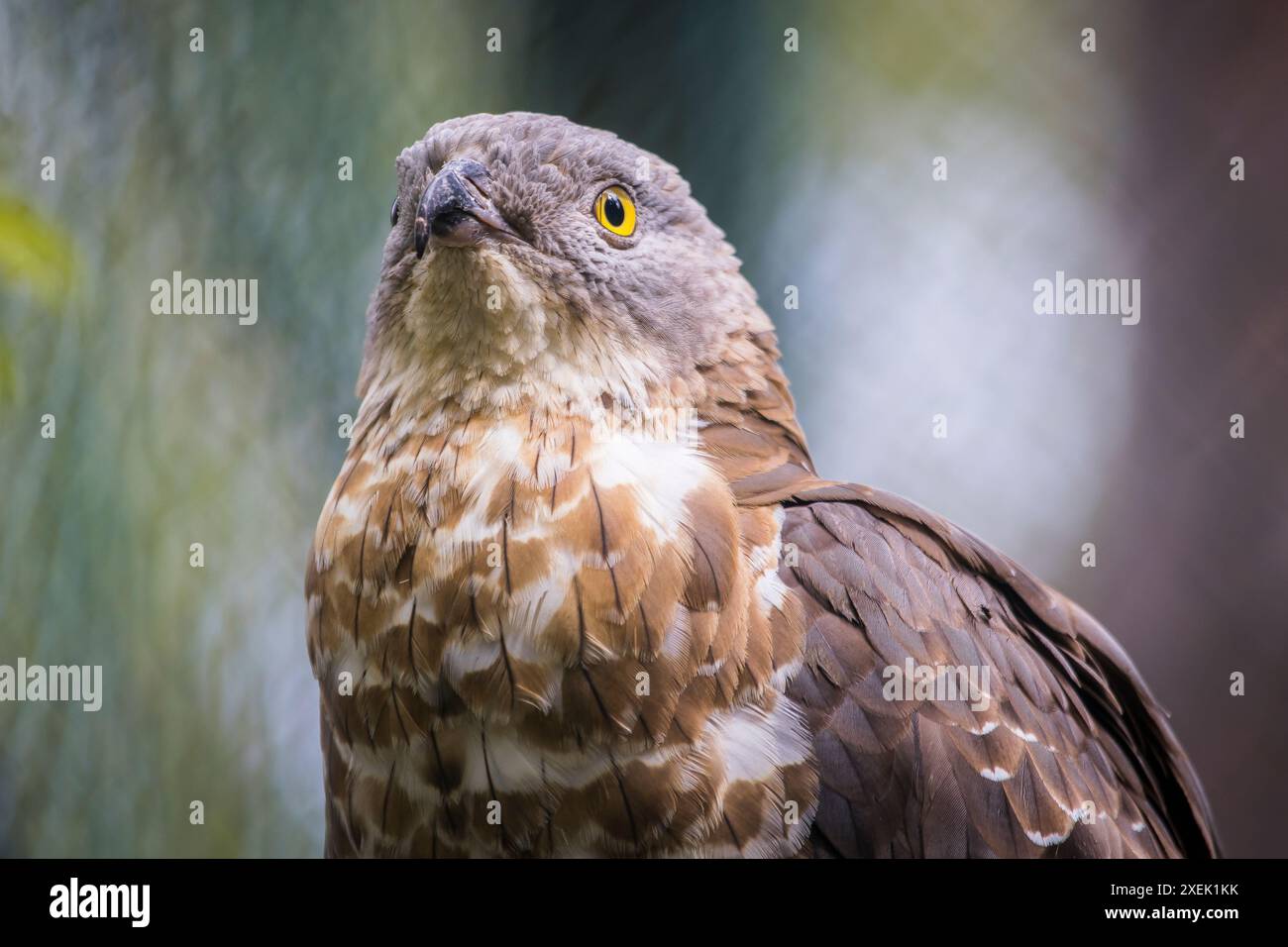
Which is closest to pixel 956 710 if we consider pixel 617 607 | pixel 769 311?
pixel 617 607

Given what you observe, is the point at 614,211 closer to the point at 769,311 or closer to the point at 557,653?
the point at 769,311

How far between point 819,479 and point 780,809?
42cm

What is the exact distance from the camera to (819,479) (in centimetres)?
125

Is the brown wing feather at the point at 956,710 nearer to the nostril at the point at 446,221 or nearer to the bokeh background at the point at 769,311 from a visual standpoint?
the bokeh background at the point at 769,311

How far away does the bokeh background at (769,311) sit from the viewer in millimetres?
1320

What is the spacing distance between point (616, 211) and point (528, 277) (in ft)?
0.60

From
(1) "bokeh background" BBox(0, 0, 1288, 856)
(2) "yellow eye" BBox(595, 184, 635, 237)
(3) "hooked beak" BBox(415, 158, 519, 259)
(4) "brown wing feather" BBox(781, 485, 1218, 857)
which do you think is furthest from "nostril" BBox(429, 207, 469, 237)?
(4) "brown wing feather" BBox(781, 485, 1218, 857)

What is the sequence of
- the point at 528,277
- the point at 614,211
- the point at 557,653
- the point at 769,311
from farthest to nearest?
the point at 769,311 < the point at 614,211 < the point at 528,277 < the point at 557,653

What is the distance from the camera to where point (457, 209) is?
108 centimetres

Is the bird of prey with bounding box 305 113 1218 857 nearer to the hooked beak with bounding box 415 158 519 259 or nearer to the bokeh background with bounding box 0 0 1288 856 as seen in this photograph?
the hooked beak with bounding box 415 158 519 259

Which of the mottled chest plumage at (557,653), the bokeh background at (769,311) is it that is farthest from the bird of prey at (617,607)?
the bokeh background at (769,311)

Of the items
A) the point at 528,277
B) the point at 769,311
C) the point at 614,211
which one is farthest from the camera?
the point at 769,311

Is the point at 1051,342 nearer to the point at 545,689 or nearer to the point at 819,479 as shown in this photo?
the point at 819,479
